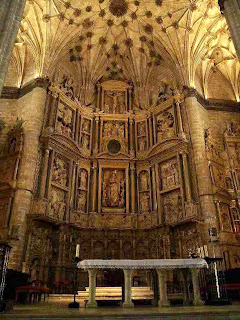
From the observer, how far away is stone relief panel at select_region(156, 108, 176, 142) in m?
18.8

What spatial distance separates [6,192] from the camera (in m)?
14.4

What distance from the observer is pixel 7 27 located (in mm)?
9047

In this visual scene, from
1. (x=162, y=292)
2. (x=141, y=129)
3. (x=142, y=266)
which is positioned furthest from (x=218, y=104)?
(x=162, y=292)

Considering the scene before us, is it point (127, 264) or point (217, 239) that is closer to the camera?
point (127, 264)

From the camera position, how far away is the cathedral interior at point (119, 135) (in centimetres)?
1488

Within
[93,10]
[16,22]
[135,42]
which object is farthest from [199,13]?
[16,22]

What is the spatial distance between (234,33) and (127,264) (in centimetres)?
861

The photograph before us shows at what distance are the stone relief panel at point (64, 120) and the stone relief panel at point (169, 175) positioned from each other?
21.2ft

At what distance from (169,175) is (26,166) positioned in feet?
27.6

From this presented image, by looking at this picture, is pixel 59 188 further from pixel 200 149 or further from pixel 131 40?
pixel 131 40

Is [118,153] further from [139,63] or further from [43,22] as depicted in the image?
[43,22]

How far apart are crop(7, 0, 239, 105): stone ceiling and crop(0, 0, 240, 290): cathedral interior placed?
0.24 ft

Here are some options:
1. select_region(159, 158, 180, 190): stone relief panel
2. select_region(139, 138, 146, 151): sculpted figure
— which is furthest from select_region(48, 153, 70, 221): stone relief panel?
select_region(159, 158, 180, 190): stone relief panel

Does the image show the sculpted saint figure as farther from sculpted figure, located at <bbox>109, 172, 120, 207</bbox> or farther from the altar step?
the altar step
